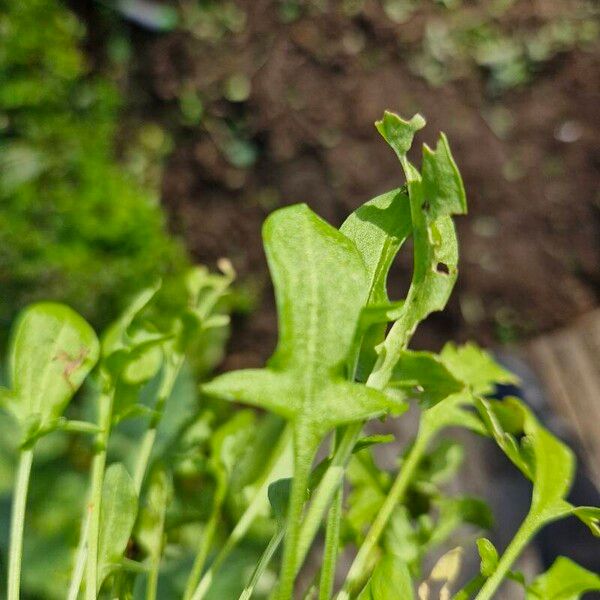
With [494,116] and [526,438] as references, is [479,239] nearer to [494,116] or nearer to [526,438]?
[494,116]

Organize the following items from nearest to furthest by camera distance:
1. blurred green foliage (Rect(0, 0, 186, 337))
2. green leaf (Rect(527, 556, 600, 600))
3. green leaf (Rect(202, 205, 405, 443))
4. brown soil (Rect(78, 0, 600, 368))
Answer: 1. green leaf (Rect(202, 205, 405, 443))
2. green leaf (Rect(527, 556, 600, 600))
3. blurred green foliage (Rect(0, 0, 186, 337))
4. brown soil (Rect(78, 0, 600, 368))

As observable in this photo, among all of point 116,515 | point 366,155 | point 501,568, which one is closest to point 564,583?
point 501,568

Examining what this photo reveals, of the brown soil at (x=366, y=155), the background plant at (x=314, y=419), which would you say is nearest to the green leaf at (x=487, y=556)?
the background plant at (x=314, y=419)

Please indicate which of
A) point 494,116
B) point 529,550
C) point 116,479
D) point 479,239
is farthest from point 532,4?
point 116,479

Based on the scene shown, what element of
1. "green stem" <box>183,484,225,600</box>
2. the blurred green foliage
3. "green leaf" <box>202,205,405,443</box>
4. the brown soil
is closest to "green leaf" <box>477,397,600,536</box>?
"green leaf" <box>202,205,405,443</box>

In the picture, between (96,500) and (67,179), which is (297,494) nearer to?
(96,500)

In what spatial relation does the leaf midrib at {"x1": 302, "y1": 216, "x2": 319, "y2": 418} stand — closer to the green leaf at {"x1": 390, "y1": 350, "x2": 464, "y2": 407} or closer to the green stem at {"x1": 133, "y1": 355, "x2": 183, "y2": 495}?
the green leaf at {"x1": 390, "y1": 350, "x2": 464, "y2": 407}
